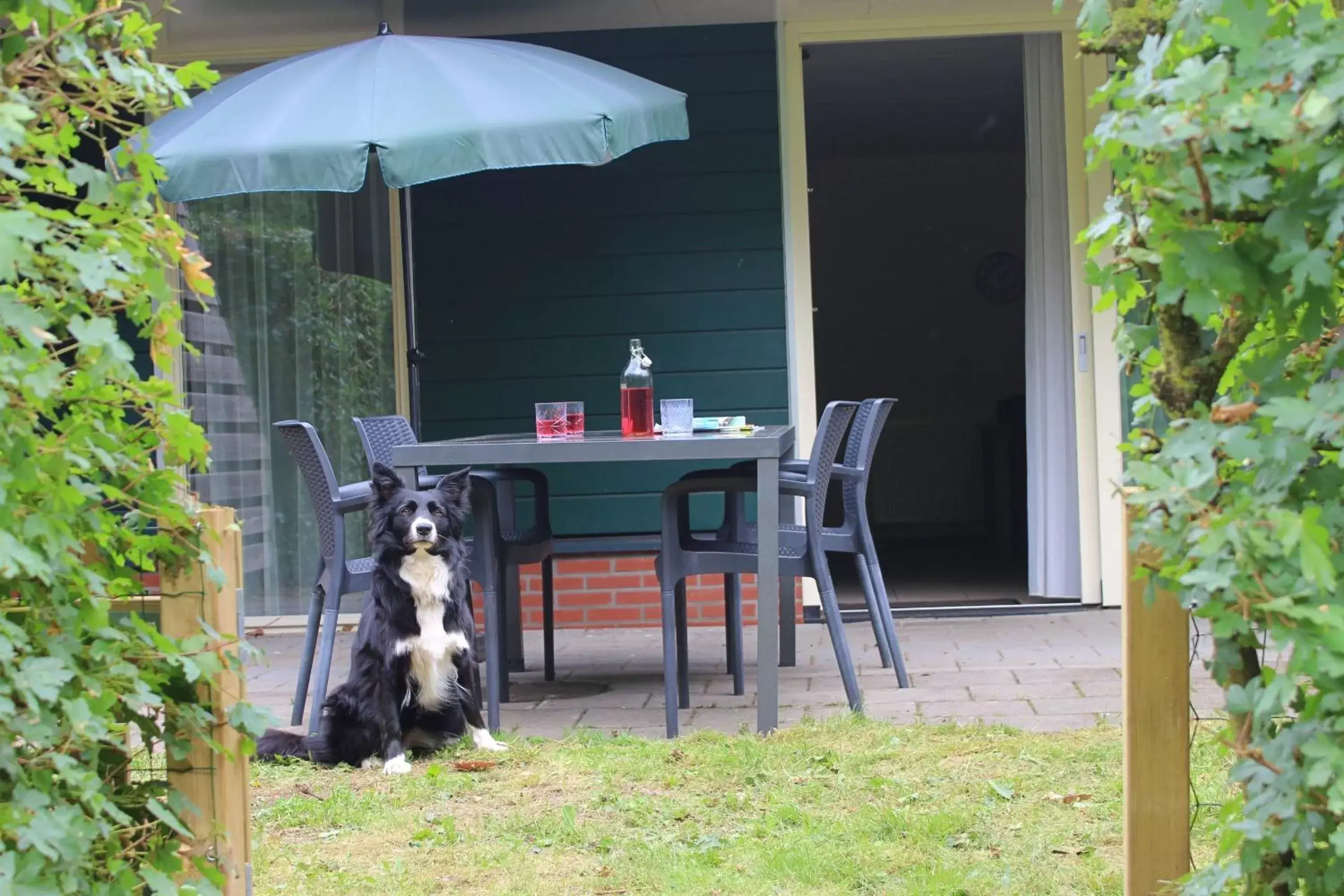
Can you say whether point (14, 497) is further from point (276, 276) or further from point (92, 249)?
point (276, 276)

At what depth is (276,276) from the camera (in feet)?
19.9

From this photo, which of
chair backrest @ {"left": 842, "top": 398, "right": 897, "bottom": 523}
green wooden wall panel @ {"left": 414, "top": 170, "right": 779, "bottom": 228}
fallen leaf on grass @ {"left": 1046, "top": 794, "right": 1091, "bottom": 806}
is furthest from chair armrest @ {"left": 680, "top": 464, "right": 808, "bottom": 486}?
green wooden wall panel @ {"left": 414, "top": 170, "right": 779, "bottom": 228}

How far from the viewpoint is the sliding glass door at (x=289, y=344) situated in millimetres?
6039

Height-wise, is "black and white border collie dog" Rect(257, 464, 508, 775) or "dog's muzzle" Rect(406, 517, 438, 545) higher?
"dog's muzzle" Rect(406, 517, 438, 545)

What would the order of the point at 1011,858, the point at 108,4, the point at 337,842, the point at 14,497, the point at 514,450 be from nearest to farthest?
the point at 14,497, the point at 108,4, the point at 1011,858, the point at 337,842, the point at 514,450

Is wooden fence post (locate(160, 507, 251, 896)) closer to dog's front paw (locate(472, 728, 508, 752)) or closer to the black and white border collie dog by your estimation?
the black and white border collie dog

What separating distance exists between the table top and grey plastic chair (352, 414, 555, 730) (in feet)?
0.46

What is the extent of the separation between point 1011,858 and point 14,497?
76.3 inches

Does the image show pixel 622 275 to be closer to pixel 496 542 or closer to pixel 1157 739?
pixel 496 542

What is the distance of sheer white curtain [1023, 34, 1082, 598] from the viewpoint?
19.5 feet

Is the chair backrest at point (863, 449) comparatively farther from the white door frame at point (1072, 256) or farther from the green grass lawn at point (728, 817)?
the white door frame at point (1072, 256)

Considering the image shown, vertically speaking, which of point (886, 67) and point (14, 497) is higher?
point (886, 67)

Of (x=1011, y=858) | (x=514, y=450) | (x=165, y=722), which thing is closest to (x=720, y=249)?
(x=514, y=450)

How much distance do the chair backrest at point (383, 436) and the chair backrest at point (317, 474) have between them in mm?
198
